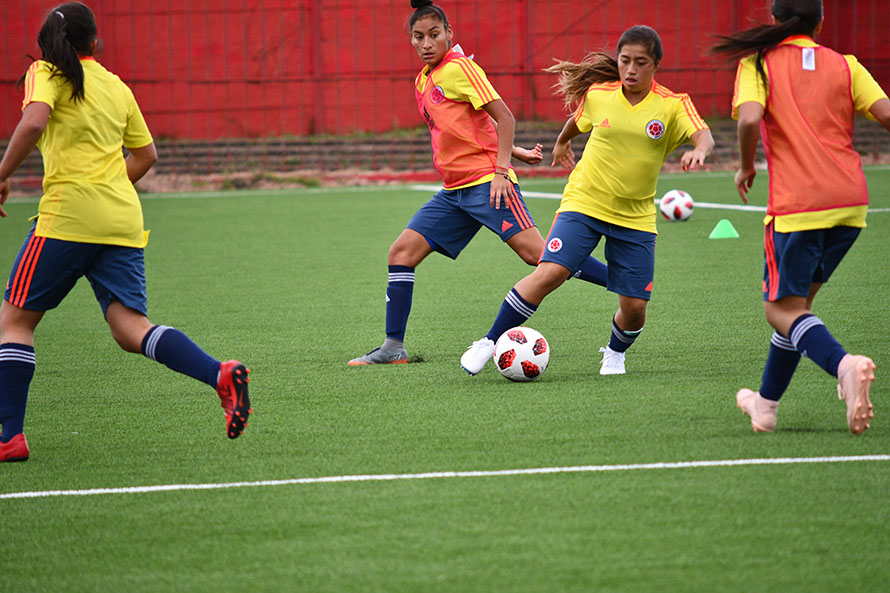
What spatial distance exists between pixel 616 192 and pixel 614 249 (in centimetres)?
28

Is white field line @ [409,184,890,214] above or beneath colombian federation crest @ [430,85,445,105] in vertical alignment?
beneath

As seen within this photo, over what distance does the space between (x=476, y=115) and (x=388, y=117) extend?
16.6 meters

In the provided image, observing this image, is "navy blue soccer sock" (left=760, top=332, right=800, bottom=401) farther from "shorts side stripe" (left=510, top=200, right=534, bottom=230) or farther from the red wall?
Answer: the red wall

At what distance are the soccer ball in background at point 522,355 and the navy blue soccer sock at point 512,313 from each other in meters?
0.11

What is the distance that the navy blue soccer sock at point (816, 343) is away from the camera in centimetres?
390

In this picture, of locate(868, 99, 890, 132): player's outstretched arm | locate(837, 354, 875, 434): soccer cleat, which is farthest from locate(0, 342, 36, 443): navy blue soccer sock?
locate(868, 99, 890, 132): player's outstretched arm

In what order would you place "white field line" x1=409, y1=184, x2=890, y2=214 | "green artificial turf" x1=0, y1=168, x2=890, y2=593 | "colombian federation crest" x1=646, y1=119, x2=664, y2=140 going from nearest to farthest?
"green artificial turf" x1=0, y1=168, x2=890, y2=593 < "colombian federation crest" x1=646, y1=119, x2=664, y2=140 < "white field line" x1=409, y1=184, x2=890, y2=214

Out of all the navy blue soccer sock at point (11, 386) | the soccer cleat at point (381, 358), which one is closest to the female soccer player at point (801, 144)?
the soccer cleat at point (381, 358)

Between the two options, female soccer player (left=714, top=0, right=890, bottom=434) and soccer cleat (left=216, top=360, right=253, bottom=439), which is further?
soccer cleat (left=216, top=360, right=253, bottom=439)

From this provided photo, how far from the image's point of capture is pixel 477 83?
5.88 m

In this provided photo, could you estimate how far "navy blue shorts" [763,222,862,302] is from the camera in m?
4.04

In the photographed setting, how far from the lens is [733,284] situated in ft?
27.5

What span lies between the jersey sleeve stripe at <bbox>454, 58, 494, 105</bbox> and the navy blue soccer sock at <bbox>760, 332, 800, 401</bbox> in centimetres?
223

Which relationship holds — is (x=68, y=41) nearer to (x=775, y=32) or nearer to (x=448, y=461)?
(x=448, y=461)
